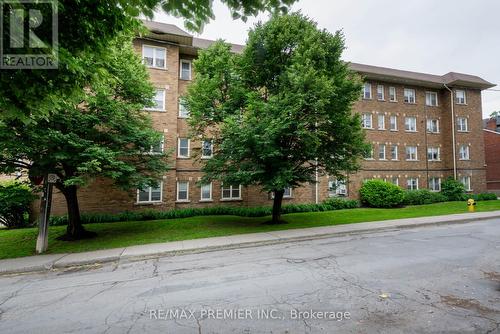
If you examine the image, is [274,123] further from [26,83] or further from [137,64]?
[26,83]

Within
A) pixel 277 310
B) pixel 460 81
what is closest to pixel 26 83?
pixel 277 310

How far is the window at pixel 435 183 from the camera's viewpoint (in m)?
27.7

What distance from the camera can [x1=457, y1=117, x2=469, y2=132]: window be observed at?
28.4 m

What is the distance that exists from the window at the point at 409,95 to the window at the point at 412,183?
8.21 meters

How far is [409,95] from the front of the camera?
28.0 metres

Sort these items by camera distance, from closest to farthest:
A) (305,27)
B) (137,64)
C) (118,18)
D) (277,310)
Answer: (118,18), (277,310), (137,64), (305,27)

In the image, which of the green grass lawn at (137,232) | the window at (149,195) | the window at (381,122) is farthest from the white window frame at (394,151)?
the window at (149,195)

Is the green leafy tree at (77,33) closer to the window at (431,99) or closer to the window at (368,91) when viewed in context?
the window at (368,91)

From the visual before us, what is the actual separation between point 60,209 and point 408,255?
19093 mm

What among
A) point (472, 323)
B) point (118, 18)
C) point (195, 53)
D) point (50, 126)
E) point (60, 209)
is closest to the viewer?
point (118, 18)

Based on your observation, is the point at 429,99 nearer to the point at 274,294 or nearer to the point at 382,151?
the point at 382,151

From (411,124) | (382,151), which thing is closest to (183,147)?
(382,151)

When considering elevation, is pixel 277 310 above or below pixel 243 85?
below

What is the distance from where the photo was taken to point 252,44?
46.7 ft
